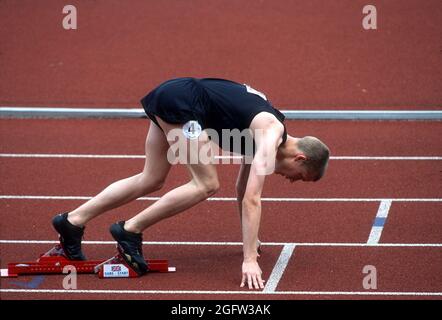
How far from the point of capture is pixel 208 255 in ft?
26.2

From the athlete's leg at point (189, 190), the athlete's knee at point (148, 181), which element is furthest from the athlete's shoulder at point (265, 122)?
the athlete's knee at point (148, 181)

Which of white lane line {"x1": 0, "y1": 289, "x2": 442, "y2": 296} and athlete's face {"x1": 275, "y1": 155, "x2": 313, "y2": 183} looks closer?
white lane line {"x1": 0, "y1": 289, "x2": 442, "y2": 296}

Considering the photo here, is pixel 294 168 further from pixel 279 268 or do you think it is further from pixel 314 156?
pixel 279 268

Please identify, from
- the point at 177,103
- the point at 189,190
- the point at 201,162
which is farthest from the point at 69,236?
the point at 177,103

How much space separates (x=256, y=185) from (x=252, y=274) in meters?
0.62

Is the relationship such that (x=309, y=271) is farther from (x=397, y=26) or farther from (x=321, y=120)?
(x=397, y=26)

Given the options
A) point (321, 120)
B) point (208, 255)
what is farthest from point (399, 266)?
point (321, 120)

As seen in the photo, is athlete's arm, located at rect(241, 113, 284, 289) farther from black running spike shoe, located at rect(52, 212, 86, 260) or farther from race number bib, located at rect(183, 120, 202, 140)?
black running spike shoe, located at rect(52, 212, 86, 260)

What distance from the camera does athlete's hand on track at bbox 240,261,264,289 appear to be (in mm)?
7078

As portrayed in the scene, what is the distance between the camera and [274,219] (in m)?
9.01

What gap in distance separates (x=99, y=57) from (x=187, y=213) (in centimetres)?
665

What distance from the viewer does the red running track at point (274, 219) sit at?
7.25 m

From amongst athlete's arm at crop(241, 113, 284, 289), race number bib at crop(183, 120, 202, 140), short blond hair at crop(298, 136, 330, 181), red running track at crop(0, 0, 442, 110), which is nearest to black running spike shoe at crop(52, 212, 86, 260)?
race number bib at crop(183, 120, 202, 140)

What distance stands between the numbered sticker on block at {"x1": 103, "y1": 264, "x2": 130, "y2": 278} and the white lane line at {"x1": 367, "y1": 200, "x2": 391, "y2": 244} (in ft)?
6.67
